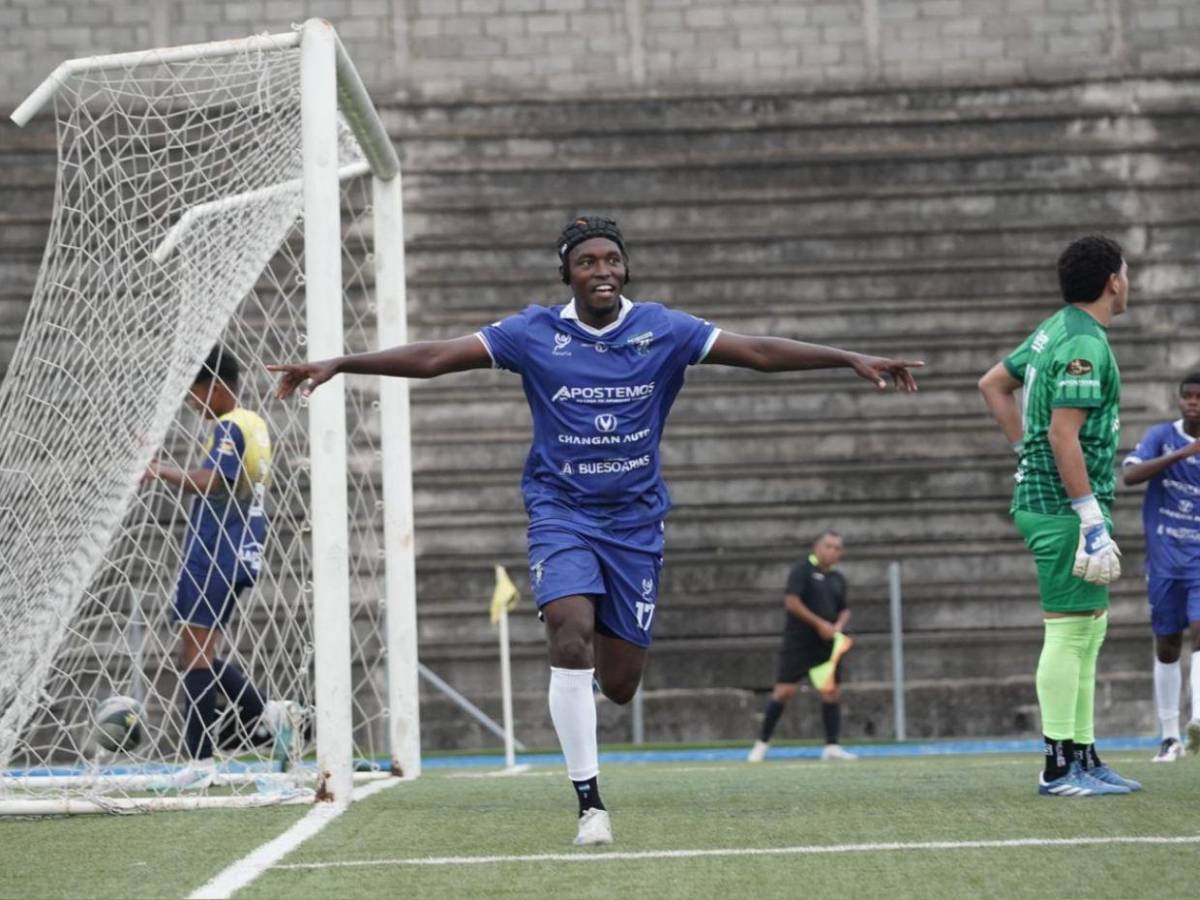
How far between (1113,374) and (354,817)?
3.12 m

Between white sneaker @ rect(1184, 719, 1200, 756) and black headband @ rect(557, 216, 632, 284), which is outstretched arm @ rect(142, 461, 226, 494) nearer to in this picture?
black headband @ rect(557, 216, 632, 284)

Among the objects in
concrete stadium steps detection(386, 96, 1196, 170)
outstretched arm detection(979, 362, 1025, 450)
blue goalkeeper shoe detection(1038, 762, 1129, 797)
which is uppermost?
concrete stadium steps detection(386, 96, 1196, 170)

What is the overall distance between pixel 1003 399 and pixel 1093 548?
893mm

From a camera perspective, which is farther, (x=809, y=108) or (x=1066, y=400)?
(x=809, y=108)

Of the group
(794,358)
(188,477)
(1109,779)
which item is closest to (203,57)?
(188,477)

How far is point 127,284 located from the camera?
30.6 feet

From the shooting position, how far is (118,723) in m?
9.27

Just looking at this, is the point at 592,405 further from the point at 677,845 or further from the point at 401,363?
the point at 677,845

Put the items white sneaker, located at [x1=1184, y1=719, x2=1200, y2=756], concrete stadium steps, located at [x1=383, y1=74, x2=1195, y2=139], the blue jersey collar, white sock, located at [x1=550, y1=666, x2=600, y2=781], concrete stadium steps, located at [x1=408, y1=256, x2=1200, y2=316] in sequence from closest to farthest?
white sock, located at [x1=550, y1=666, x2=600, y2=781]
the blue jersey collar
white sneaker, located at [x1=1184, y1=719, x2=1200, y2=756]
concrete stadium steps, located at [x1=408, y1=256, x2=1200, y2=316]
concrete stadium steps, located at [x1=383, y1=74, x2=1195, y2=139]

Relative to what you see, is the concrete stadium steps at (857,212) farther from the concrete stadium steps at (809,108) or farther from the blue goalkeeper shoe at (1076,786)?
the blue goalkeeper shoe at (1076,786)

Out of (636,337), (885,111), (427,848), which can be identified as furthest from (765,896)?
(885,111)

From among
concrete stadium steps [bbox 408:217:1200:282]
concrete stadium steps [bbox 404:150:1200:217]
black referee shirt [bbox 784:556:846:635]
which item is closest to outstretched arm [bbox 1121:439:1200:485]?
black referee shirt [bbox 784:556:846:635]

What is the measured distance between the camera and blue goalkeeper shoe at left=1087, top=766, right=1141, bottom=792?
7.39m

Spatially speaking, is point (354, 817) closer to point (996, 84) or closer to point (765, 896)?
point (765, 896)
